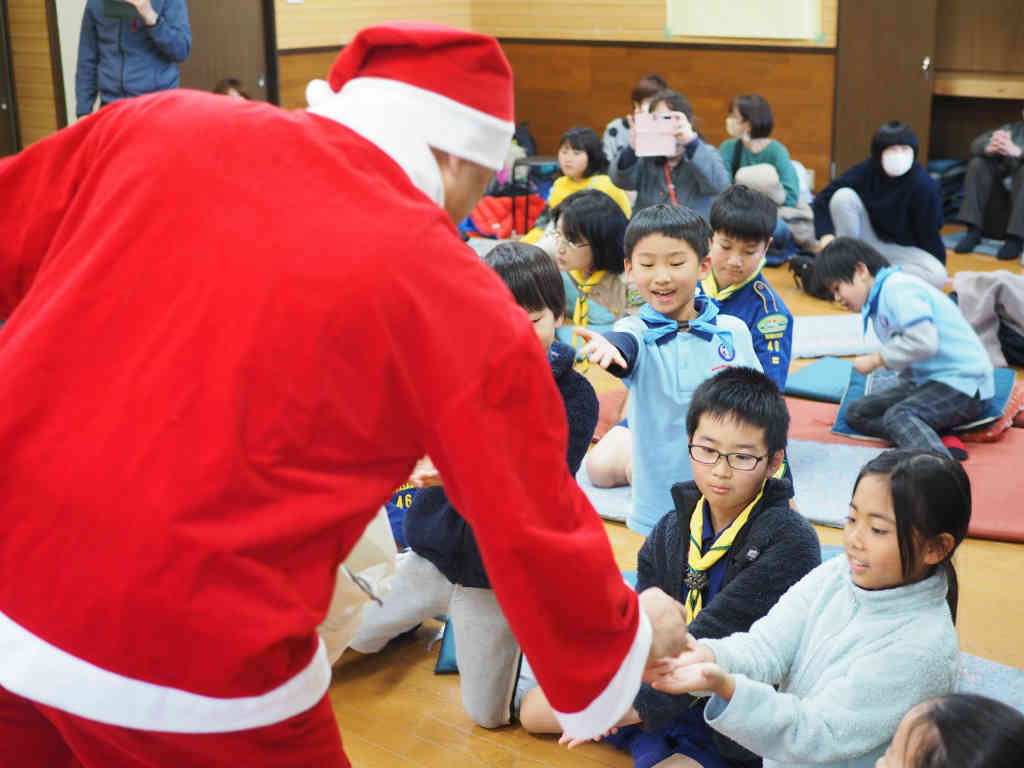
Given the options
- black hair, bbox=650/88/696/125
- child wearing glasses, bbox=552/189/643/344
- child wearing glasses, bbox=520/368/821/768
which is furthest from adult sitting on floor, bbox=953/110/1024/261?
child wearing glasses, bbox=520/368/821/768

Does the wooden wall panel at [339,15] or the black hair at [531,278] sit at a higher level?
the wooden wall panel at [339,15]

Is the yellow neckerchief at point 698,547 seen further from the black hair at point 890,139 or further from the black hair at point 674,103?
the black hair at point 890,139

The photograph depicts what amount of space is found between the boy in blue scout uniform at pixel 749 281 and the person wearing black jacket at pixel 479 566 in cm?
99

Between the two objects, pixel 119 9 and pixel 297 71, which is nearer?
pixel 119 9

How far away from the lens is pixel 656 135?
16.7ft

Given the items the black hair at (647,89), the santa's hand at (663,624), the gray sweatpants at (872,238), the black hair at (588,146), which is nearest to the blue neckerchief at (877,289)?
the gray sweatpants at (872,238)

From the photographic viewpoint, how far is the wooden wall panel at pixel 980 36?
7207 millimetres

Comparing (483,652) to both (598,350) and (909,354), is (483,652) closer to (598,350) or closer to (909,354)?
(598,350)

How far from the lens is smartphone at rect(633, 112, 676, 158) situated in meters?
5.05

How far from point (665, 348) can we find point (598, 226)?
137 centimetres

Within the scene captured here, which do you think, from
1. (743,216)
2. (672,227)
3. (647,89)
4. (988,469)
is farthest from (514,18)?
(672,227)

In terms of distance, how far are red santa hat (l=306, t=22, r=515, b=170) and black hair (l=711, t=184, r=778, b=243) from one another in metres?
2.20

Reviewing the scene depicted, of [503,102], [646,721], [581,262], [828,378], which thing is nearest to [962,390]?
[828,378]

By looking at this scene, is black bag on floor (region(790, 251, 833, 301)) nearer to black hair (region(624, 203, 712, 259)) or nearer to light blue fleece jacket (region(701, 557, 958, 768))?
black hair (region(624, 203, 712, 259))
